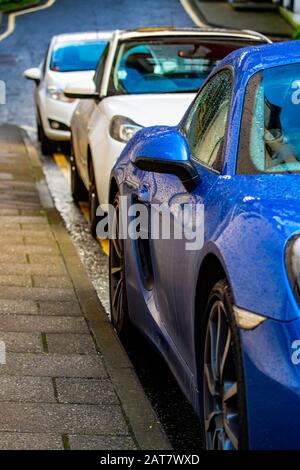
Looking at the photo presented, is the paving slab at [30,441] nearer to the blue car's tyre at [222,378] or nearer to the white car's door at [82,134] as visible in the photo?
the blue car's tyre at [222,378]

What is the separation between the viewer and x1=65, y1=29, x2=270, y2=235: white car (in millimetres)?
10234

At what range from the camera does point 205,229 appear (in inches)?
183

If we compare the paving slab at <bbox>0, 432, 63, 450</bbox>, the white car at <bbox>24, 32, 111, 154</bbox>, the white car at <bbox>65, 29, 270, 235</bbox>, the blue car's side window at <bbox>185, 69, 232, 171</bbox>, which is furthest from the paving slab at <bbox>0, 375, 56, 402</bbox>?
the white car at <bbox>24, 32, 111, 154</bbox>

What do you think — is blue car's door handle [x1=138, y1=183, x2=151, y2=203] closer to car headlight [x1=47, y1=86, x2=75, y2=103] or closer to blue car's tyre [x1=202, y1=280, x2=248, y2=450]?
blue car's tyre [x1=202, y1=280, x2=248, y2=450]

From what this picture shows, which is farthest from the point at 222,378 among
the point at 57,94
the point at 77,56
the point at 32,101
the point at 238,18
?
the point at 238,18

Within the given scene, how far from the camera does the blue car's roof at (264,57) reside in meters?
5.49

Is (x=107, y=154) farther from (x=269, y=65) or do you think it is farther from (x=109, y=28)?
(x=109, y=28)

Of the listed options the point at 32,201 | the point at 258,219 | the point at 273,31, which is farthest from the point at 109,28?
the point at 258,219

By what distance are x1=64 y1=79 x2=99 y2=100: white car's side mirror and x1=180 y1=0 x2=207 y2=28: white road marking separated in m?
26.2

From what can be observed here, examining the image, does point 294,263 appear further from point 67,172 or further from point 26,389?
point 67,172

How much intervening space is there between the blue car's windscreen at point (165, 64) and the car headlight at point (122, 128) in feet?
3.21

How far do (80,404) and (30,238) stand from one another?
4791 millimetres

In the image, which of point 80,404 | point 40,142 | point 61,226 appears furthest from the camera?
point 40,142

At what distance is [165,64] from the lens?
11641 mm
